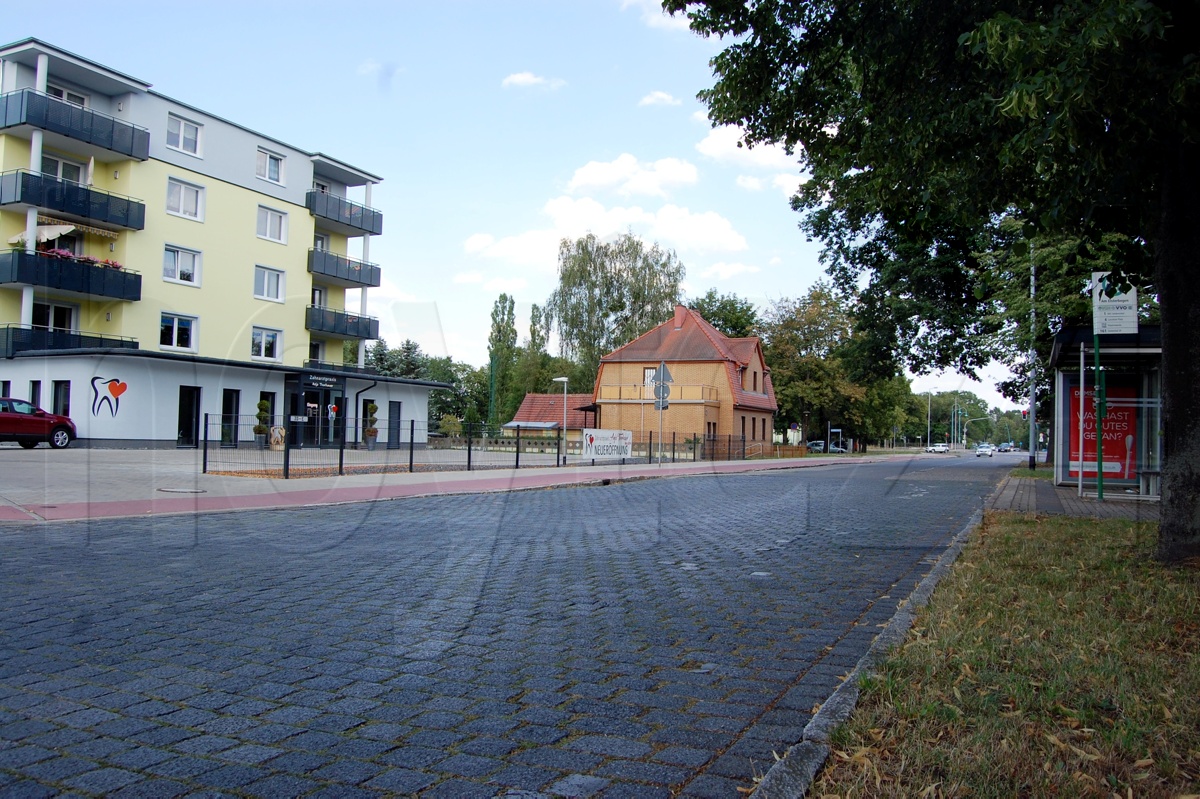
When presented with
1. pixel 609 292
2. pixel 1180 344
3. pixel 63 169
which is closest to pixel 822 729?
pixel 1180 344

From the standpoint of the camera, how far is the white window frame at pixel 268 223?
38.0 meters

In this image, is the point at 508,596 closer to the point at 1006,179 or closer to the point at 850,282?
the point at 1006,179

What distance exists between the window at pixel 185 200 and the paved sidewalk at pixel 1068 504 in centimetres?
3296

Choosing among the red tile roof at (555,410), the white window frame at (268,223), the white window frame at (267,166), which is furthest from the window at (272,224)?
the red tile roof at (555,410)

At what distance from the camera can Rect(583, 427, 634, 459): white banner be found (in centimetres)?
2734

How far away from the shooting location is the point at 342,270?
1636 inches

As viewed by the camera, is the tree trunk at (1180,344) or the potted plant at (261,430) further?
the potted plant at (261,430)

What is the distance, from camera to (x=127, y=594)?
19.9ft

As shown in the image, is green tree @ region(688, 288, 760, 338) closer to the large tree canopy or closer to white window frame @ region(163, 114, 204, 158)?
white window frame @ region(163, 114, 204, 158)

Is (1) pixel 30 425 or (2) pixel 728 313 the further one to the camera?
(2) pixel 728 313

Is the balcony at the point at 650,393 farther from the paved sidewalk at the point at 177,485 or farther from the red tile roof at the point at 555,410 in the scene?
the paved sidewalk at the point at 177,485

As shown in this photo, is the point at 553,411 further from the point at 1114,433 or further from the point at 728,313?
the point at 1114,433

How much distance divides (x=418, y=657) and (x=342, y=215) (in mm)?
40549

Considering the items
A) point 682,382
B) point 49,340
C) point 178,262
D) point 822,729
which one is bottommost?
point 822,729
